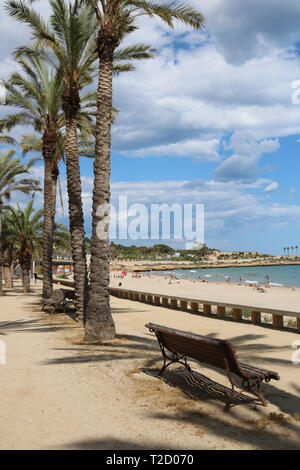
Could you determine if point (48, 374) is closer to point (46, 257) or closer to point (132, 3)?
point (132, 3)

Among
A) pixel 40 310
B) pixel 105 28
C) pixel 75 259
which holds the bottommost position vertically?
pixel 40 310

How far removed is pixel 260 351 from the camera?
814cm

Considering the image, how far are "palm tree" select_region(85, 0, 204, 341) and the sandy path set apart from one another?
67 centimetres

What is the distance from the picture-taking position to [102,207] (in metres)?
9.52

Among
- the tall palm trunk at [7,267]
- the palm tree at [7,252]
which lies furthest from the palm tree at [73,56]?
the tall palm trunk at [7,267]

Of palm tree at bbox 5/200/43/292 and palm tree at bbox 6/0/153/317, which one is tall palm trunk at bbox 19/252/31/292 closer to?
palm tree at bbox 5/200/43/292

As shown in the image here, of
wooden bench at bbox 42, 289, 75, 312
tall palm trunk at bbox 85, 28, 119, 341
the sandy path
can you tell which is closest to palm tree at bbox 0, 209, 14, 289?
wooden bench at bbox 42, 289, 75, 312

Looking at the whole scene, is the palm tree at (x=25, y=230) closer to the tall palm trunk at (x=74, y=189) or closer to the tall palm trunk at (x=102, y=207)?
the tall palm trunk at (x=74, y=189)

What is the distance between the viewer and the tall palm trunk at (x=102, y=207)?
29.5 feet

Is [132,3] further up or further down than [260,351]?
further up

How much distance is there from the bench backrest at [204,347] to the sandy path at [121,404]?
54 cm

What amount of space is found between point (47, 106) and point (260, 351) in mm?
13858
